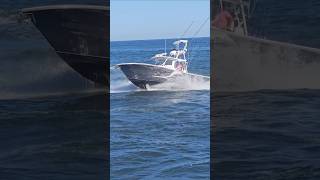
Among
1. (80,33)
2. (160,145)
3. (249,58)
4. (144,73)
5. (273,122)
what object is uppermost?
(80,33)

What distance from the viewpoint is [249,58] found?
319 centimetres

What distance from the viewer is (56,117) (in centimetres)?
320

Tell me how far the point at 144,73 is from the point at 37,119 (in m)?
16.4

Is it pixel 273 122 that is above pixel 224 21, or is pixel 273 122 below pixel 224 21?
below

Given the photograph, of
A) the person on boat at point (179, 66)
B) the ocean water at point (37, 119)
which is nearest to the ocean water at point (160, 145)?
the ocean water at point (37, 119)

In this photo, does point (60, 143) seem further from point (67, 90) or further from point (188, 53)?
point (188, 53)

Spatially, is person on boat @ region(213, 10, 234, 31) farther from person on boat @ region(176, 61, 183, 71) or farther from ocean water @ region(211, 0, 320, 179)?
person on boat @ region(176, 61, 183, 71)

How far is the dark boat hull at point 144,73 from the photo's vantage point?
1934 cm

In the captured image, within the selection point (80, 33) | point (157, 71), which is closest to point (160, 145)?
point (80, 33)

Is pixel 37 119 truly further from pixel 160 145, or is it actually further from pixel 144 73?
pixel 144 73

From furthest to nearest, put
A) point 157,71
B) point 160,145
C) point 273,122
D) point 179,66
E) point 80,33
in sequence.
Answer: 1. point 179,66
2. point 157,71
3. point 160,145
4. point 80,33
5. point 273,122

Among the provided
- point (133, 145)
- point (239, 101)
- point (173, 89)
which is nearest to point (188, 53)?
point (173, 89)

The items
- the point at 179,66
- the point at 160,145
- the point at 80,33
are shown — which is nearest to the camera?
the point at 80,33

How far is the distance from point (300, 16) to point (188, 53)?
18.0m
